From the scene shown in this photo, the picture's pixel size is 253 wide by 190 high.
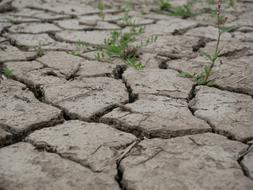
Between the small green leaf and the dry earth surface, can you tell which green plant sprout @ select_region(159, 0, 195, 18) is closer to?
the dry earth surface

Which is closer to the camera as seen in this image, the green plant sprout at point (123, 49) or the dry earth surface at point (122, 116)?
the dry earth surface at point (122, 116)

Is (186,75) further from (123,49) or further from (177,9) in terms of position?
(177,9)

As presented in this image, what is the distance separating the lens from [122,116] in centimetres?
191

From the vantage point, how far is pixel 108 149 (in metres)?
1.65

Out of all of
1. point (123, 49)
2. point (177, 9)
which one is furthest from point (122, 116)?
point (177, 9)

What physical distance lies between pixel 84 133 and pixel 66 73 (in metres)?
0.80

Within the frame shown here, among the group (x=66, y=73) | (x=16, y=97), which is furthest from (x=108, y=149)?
(x=66, y=73)

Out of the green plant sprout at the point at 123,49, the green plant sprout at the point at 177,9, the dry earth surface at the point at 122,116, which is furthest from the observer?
the green plant sprout at the point at 177,9

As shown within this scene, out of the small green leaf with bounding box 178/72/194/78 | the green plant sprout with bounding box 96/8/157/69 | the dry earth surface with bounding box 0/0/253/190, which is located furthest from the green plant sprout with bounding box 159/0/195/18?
the small green leaf with bounding box 178/72/194/78

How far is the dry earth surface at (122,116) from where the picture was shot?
1481mm

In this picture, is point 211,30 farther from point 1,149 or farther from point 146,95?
point 1,149

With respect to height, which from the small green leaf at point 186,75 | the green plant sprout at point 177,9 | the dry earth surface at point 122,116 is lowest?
the dry earth surface at point 122,116

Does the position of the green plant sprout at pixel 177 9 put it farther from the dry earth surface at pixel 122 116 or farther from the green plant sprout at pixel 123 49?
the green plant sprout at pixel 123 49

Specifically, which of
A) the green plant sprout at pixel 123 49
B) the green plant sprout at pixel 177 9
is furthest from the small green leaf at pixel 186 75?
the green plant sprout at pixel 177 9
